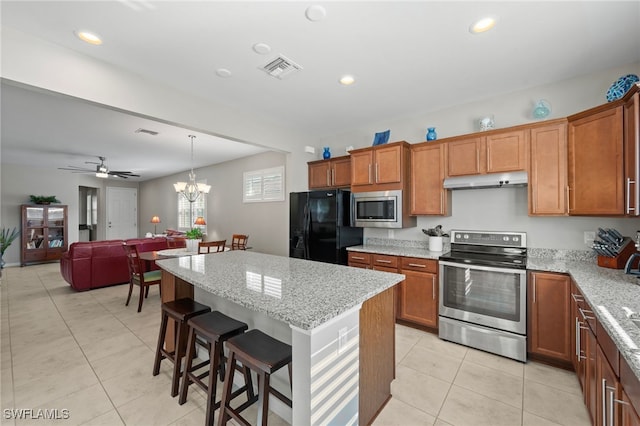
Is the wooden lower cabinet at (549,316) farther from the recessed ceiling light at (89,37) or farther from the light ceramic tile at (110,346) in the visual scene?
the recessed ceiling light at (89,37)

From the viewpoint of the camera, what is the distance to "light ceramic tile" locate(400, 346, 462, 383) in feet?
7.44

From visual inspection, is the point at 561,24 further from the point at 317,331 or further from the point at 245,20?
the point at 317,331

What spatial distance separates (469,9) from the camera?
1.81 meters

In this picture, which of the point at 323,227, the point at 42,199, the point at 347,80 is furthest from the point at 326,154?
the point at 42,199

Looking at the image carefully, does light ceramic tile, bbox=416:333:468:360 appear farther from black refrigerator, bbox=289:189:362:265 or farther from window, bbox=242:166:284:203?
window, bbox=242:166:284:203

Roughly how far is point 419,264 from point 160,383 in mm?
2667

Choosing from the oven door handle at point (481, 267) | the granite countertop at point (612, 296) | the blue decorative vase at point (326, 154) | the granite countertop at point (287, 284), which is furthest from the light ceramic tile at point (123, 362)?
the blue decorative vase at point (326, 154)

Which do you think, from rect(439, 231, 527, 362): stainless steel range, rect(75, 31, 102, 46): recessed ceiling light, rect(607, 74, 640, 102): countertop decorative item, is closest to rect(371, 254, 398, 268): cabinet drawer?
rect(439, 231, 527, 362): stainless steel range

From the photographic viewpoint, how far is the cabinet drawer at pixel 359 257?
3427 millimetres

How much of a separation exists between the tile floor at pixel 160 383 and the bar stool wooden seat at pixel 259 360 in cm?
38

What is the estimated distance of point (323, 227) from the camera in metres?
3.81

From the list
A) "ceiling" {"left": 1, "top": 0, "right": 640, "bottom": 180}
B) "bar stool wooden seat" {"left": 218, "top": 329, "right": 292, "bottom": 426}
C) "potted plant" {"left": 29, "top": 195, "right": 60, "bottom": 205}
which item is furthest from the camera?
"potted plant" {"left": 29, "top": 195, "right": 60, "bottom": 205}

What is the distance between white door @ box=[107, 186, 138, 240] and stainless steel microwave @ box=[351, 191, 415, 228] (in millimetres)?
9758

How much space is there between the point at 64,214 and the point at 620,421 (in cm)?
1070
